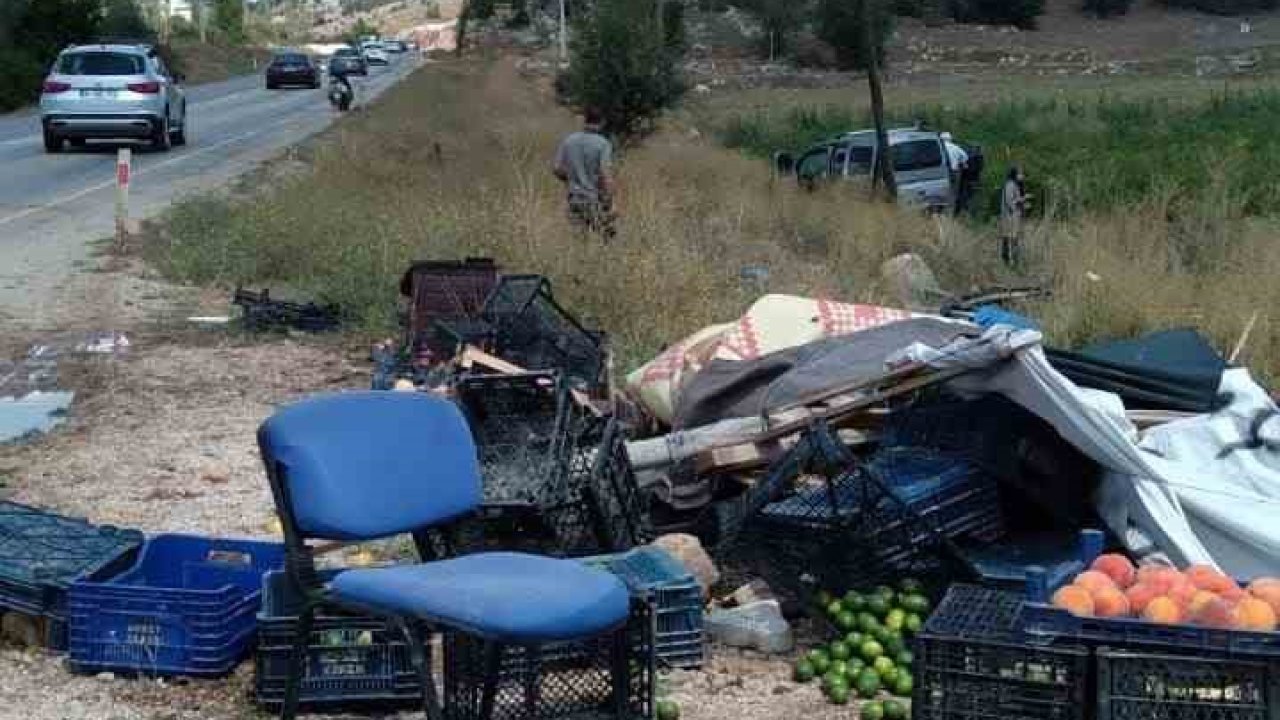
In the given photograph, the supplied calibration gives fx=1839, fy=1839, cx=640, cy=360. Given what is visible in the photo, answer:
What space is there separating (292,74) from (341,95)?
62.3 feet

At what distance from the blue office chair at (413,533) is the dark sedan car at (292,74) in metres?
62.4

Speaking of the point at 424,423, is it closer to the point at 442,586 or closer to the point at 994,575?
the point at 442,586

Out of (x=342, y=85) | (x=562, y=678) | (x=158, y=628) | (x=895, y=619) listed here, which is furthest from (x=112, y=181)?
(x=342, y=85)

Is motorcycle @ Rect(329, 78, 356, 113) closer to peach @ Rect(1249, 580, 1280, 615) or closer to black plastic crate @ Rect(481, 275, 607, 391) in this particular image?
black plastic crate @ Rect(481, 275, 607, 391)

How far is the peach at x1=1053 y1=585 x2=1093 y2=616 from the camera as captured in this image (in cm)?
494

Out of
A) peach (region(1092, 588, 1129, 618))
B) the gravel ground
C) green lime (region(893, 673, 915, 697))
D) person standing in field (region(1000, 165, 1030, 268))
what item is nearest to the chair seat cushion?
peach (region(1092, 588, 1129, 618))

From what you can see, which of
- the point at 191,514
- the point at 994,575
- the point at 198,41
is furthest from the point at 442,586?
the point at 198,41

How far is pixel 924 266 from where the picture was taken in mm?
17203

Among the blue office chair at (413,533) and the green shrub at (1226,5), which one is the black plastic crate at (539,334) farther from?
the green shrub at (1226,5)

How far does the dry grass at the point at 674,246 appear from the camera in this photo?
12062 millimetres

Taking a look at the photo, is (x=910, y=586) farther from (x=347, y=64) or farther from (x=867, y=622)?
(x=347, y=64)

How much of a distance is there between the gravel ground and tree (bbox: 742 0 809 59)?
7720cm

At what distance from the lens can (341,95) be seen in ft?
156

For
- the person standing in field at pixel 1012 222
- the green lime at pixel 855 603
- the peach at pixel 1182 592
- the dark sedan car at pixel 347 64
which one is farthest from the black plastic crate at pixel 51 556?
the dark sedan car at pixel 347 64
